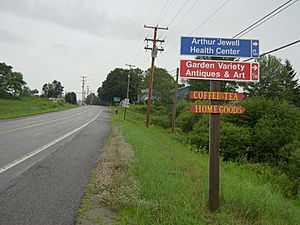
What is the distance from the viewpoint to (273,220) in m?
4.98

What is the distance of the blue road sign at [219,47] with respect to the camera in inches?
219

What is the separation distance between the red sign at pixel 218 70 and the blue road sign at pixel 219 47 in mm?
212

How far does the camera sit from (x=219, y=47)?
556cm

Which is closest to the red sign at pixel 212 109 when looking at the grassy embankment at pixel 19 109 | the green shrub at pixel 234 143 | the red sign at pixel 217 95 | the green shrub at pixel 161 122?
the red sign at pixel 217 95

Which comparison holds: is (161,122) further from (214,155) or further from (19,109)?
(214,155)

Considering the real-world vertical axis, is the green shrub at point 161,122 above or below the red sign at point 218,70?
below

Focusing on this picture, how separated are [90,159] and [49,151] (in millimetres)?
2096

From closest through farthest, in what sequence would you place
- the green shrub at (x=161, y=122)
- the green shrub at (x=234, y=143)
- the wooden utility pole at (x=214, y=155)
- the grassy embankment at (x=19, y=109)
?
the wooden utility pole at (x=214, y=155) < the green shrub at (x=234, y=143) < the grassy embankment at (x=19, y=109) < the green shrub at (x=161, y=122)

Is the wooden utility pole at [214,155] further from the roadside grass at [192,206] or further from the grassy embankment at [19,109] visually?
the grassy embankment at [19,109]

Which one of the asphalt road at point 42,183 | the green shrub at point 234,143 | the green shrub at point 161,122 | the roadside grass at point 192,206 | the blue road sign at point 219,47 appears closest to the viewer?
the roadside grass at point 192,206

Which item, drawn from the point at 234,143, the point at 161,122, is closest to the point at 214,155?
the point at 234,143

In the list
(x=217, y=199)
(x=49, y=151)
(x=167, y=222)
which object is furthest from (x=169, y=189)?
(x=49, y=151)

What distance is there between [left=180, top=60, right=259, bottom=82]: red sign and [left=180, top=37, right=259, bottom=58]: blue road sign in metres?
0.21

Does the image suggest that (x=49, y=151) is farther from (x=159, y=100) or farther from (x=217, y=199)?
(x=159, y=100)
